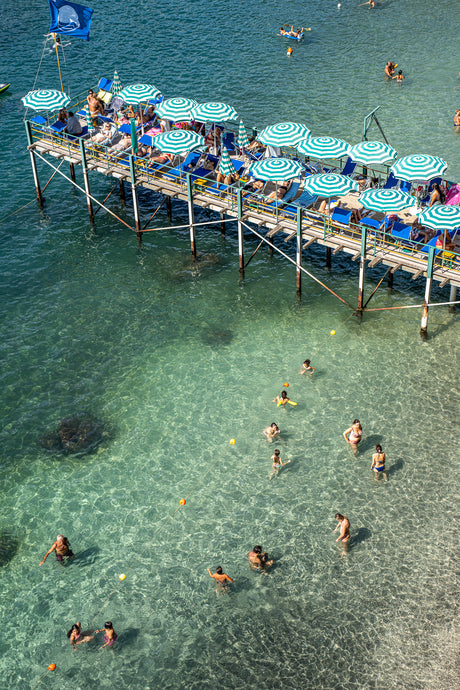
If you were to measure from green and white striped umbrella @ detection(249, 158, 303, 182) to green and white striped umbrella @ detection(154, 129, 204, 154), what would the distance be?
4.25 m

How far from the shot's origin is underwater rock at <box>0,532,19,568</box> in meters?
24.0

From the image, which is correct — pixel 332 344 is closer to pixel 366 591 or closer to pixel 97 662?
pixel 366 591

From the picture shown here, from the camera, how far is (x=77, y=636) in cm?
2128

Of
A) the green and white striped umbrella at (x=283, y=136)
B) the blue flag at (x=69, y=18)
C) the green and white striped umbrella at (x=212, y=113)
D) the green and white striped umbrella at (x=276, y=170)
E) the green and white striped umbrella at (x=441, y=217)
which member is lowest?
the green and white striped umbrella at (x=441, y=217)

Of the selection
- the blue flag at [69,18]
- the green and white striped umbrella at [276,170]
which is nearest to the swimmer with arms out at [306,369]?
the green and white striped umbrella at [276,170]

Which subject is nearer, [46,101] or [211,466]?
[211,466]

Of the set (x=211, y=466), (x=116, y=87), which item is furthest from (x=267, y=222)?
(x=116, y=87)

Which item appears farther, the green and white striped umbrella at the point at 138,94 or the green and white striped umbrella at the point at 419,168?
the green and white striped umbrella at the point at 138,94

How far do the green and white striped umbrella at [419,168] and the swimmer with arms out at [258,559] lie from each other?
62.9 feet

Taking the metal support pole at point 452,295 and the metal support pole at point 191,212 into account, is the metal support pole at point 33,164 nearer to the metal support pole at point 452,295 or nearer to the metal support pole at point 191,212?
the metal support pole at point 191,212

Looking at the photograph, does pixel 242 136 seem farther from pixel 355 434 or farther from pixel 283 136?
pixel 355 434

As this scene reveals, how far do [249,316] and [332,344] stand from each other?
4.42 meters

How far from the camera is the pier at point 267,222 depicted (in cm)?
3238

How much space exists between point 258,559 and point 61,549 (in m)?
6.38
